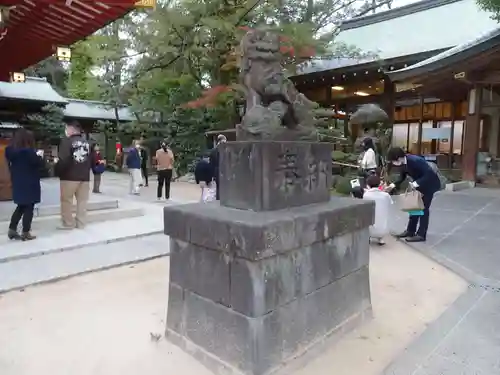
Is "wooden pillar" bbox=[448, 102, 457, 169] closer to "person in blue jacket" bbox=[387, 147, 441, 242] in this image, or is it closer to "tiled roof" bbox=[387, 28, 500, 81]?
"tiled roof" bbox=[387, 28, 500, 81]

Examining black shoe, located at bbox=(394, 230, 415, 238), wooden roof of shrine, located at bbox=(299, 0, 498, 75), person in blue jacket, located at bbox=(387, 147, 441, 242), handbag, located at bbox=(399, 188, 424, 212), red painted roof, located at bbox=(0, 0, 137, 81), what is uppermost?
wooden roof of shrine, located at bbox=(299, 0, 498, 75)

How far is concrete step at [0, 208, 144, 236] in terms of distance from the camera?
253 inches

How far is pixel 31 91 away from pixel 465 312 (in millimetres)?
20000

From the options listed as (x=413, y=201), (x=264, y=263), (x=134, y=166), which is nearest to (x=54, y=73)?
(x=134, y=166)

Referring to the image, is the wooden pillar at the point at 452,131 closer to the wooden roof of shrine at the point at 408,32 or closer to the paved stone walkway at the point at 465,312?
the wooden roof of shrine at the point at 408,32

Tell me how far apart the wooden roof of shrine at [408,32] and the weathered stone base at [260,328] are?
12563mm

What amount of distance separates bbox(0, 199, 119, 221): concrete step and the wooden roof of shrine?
1032 centimetres

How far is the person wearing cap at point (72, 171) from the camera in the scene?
6.35 metres

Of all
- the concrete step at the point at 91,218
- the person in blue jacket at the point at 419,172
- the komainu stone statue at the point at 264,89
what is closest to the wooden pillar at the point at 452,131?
the person in blue jacket at the point at 419,172

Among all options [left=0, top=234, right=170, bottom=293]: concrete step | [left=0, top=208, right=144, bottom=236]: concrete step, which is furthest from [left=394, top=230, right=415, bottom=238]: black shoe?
[left=0, top=208, right=144, bottom=236]: concrete step

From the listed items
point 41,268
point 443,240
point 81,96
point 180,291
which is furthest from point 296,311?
point 81,96

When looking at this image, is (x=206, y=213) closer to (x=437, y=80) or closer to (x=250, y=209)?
(x=250, y=209)

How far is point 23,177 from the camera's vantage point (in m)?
5.66

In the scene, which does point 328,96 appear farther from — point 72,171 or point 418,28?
point 72,171
